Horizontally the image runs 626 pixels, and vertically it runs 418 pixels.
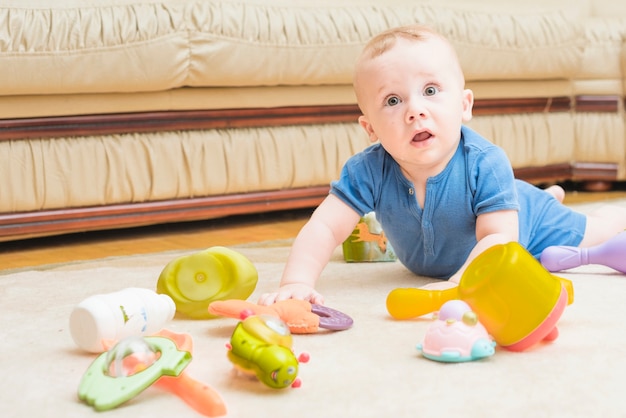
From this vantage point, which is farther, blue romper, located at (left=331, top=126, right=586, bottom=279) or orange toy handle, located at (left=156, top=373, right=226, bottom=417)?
blue romper, located at (left=331, top=126, right=586, bottom=279)

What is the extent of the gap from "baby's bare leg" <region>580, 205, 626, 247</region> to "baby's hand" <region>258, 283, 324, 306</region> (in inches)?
20.5

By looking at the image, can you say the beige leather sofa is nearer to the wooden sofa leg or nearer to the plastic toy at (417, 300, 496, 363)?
the wooden sofa leg

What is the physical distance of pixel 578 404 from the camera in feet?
2.42

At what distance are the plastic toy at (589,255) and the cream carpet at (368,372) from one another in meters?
0.07

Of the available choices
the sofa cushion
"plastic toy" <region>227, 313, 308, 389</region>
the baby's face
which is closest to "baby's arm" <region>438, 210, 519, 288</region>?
the baby's face

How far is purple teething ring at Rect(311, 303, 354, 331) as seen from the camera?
3.23ft

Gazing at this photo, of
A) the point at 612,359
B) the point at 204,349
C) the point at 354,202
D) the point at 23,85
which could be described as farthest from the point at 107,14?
the point at 612,359

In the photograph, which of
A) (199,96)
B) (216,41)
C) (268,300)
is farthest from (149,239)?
(268,300)

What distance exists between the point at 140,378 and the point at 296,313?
25 centimetres

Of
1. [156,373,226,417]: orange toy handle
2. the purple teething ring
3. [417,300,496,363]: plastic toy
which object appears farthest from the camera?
the purple teething ring

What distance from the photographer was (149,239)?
5.82 ft

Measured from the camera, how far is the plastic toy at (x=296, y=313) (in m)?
0.94

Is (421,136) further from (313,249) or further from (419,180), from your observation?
(313,249)

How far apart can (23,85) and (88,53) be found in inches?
5.1
